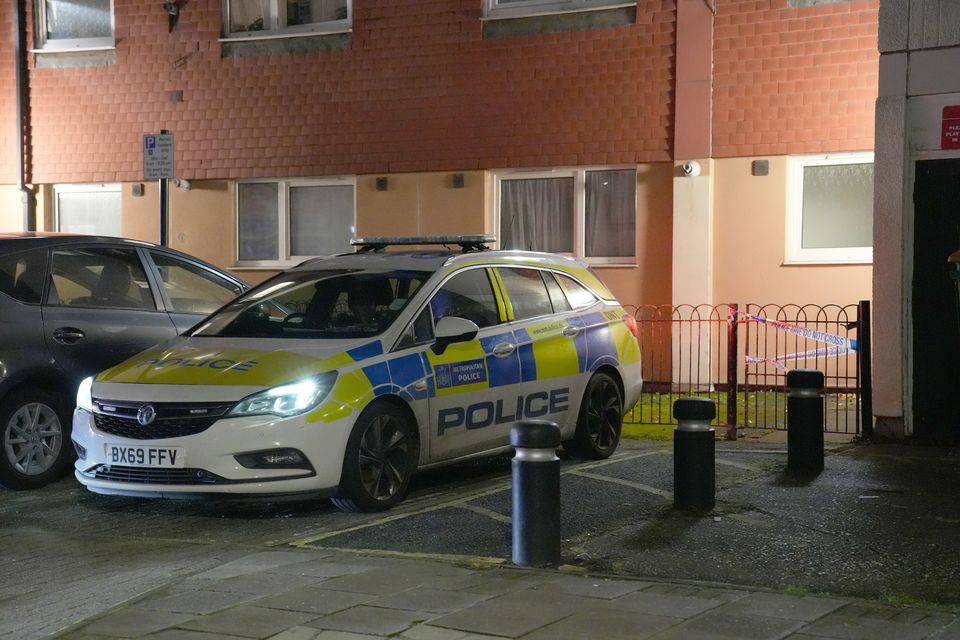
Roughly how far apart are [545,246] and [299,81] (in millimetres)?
3992

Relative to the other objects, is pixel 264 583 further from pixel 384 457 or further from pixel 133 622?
pixel 384 457

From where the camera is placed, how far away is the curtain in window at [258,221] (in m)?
17.4

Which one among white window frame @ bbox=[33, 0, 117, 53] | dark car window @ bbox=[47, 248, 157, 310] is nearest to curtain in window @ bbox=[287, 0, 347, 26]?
white window frame @ bbox=[33, 0, 117, 53]

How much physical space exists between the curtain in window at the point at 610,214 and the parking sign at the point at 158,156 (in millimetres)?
5680

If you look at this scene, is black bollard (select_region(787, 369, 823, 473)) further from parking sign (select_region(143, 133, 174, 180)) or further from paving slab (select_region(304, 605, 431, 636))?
parking sign (select_region(143, 133, 174, 180))

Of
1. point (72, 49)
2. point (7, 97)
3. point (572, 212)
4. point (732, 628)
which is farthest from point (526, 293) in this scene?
point (7, 97)

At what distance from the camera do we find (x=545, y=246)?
53.2 feet

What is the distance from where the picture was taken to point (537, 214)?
53.2 ft

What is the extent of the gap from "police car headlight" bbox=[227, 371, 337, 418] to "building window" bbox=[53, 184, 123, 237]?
1140 cm

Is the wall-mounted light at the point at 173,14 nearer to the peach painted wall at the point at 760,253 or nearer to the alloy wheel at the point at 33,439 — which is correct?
the peach painted wall at the point at 760,253

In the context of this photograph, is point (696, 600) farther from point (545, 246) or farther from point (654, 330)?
point (545, 246)

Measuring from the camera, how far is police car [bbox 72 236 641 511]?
742 cm

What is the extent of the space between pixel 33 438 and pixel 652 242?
27.8 feet

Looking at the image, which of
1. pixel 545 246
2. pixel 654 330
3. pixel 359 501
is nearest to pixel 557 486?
pixel 359 501
